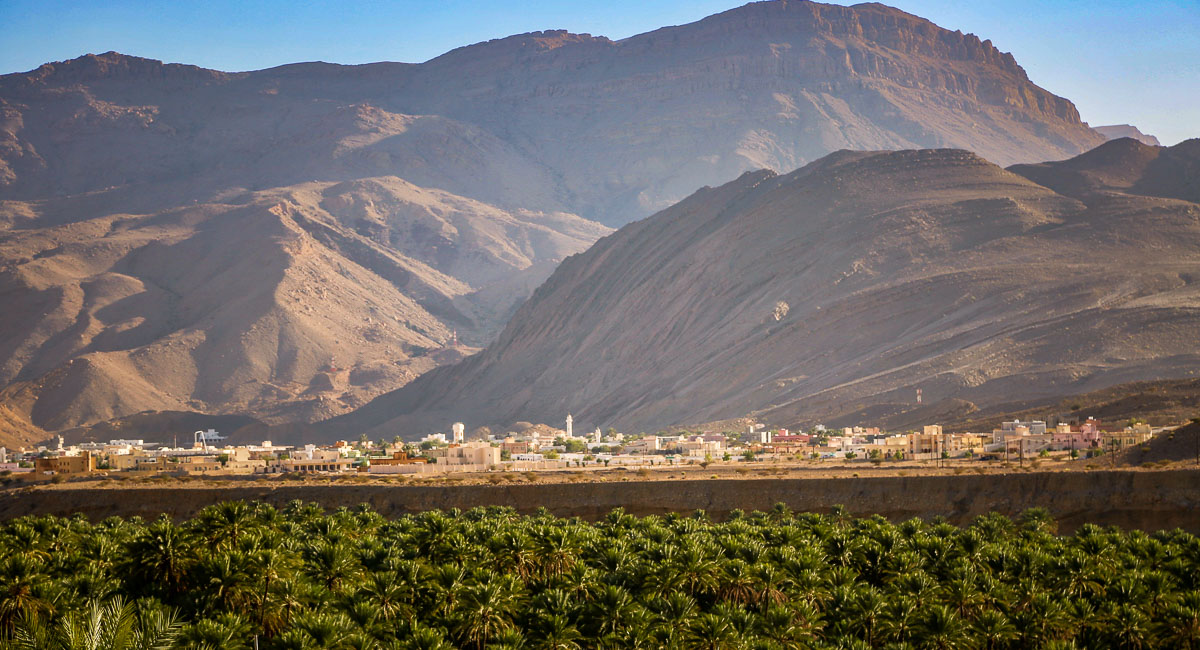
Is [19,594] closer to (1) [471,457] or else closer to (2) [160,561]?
(2) [160,561]

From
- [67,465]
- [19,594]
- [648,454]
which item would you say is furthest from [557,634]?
[648,454]

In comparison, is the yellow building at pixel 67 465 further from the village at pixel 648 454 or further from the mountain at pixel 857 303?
the mountain at pixel 857 303

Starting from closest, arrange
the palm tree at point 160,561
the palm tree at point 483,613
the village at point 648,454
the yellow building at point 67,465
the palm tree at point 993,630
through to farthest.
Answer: the palm tree at point 483,613 < the palm tree at point 993,630 < the palm tree at point 160,561 < the village at point 648,454 < the yellow building at point 67,465

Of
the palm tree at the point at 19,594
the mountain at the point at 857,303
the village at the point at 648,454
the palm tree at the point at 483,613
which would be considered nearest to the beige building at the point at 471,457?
the village at the point at 648,454

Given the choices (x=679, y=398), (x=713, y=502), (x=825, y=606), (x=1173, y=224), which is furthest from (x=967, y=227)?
(x=825, y=606)

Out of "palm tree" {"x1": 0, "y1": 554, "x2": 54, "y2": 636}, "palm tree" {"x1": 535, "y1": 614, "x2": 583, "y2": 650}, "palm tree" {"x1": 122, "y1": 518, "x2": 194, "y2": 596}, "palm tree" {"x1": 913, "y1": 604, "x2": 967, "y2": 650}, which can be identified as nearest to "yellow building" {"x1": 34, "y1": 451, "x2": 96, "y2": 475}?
"palm tree" {"x1": 0, "y1": 554, "x2": 54, "y2": 636}

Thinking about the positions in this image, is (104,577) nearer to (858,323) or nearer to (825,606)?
(825,606)
